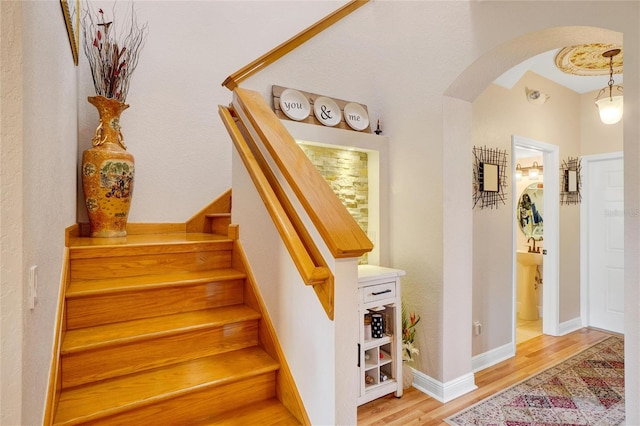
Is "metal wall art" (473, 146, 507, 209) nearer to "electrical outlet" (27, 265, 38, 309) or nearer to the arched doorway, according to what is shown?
the arched doorway

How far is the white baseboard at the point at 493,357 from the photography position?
9.86ft

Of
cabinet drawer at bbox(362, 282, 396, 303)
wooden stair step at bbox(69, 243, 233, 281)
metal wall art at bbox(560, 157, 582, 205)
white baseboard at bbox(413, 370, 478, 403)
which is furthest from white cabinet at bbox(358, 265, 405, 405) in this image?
metal wall art at bbox(560, 157, 582, 205)

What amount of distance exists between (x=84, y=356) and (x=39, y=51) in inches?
46.8

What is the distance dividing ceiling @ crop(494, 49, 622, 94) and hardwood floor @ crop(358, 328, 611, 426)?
8.67 ft

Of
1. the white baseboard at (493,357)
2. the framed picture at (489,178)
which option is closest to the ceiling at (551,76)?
the framed picture at (489,178)

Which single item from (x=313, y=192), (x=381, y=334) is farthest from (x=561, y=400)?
(x=313, y=192)

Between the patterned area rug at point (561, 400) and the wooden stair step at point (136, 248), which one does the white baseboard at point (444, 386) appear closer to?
the patterned area rug at point (561, 400)

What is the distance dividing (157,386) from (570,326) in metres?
4.53

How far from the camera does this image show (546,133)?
3.77 meters

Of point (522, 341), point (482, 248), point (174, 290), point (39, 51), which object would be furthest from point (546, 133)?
point (39, 51)

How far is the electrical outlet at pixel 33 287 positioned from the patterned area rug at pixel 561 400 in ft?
7.76

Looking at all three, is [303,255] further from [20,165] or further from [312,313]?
[20,165]

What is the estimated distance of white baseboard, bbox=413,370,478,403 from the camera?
249 cm

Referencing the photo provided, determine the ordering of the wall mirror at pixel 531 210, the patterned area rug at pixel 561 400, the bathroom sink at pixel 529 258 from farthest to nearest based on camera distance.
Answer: the wall mirror at pixel 531 210 → the bathroom sink at pixel 529 258 → the patterned area rug at pixel 561 400
